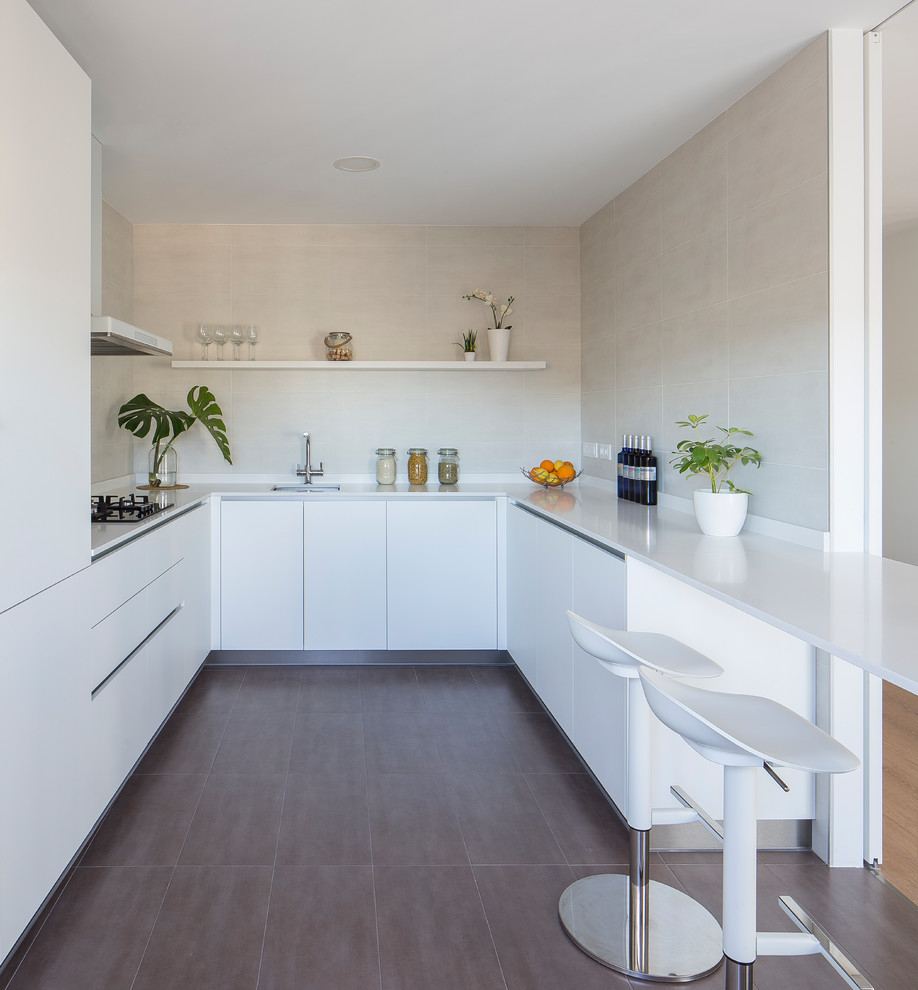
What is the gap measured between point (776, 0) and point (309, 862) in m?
2.69

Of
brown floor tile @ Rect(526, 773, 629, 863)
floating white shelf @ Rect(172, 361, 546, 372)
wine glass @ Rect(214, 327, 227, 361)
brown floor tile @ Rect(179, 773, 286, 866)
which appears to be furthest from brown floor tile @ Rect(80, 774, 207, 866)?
wine glass @ Rect(214, 327, 227, 361)

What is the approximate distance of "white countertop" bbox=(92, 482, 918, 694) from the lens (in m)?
1.35

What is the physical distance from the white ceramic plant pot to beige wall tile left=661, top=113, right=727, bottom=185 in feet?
4.29

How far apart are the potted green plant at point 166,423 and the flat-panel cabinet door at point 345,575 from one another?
775 mm

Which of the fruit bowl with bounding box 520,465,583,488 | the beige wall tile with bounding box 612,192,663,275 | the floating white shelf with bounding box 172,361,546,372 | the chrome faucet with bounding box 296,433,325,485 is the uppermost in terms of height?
the beige wall tile with bounding box 612,192,663,275

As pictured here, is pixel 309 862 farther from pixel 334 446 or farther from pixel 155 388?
pixel 155 388

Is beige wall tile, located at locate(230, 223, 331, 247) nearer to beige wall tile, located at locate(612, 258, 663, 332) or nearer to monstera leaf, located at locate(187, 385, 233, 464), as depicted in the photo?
monstera leaf, located at locate(187, 385, 233, 464)

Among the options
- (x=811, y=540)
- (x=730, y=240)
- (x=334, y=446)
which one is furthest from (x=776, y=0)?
(x=334, y=446)

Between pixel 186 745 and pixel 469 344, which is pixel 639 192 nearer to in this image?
pixel 469 344

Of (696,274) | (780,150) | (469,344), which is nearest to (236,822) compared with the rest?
(696,274)

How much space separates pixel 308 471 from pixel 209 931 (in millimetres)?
2810

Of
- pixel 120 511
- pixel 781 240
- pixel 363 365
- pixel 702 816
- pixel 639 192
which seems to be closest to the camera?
pixel 702 816

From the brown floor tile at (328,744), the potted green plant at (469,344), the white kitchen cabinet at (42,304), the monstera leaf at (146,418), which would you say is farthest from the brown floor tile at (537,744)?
the monstera leaf at (146,418)

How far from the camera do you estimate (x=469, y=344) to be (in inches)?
179
